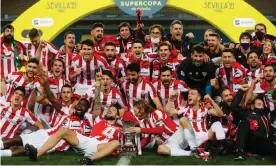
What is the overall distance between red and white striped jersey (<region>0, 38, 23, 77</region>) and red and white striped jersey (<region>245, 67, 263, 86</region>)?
296 centimetres

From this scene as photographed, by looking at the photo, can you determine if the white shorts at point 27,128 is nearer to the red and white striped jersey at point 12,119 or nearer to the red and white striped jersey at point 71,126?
the red and white striped jersey at point 12,119

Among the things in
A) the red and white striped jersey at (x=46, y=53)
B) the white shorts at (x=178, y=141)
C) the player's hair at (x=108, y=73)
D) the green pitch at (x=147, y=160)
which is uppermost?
the red and white striped jersey at (x=46, y=53)

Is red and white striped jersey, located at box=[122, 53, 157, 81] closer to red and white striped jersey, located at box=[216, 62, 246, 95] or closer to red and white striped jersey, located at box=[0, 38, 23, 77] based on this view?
red and white striped jersey, located at box=[216, 62, 246, 95]

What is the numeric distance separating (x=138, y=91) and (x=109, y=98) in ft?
1.14

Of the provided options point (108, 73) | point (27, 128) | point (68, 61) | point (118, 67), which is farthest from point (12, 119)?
point (118, 67)

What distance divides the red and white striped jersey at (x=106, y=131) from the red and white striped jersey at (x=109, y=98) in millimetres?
350

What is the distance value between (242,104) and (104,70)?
163cm

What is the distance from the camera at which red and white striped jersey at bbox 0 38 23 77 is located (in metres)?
7.37

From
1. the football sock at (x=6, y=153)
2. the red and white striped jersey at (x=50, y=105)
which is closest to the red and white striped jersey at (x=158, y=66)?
the red and white striped jersey at (x=50, y=105)

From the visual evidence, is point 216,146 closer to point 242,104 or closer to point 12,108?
point 242,104

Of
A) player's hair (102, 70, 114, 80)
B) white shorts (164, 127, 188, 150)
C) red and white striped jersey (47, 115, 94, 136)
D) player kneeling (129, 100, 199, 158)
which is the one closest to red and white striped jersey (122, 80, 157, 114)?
player's hair (102, 70, 114, 80)

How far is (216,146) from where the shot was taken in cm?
571

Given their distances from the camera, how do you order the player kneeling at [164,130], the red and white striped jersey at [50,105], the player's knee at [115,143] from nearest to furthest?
1. the player's knee at [115,143]
2. the player kneeling at [164,130]
3. the red and white striped jersey at [50,105]

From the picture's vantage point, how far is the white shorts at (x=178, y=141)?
19.1 feet
